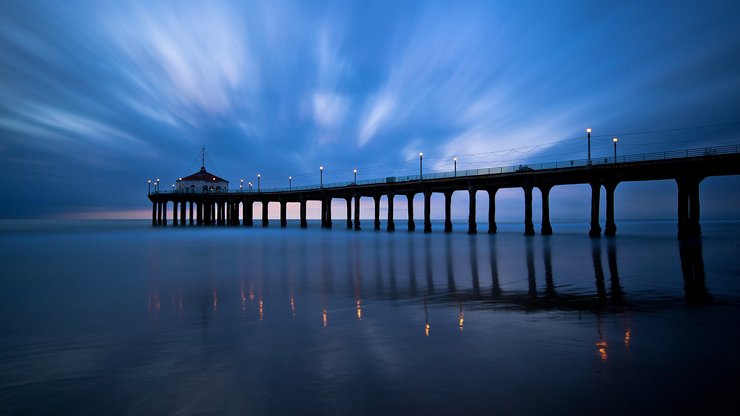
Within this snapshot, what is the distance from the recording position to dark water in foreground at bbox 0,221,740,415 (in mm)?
5977

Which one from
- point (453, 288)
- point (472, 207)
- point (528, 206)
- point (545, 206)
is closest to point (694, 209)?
point (545, 206)

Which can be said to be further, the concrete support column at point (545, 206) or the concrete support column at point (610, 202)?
the concrete support column at point (545, 206)

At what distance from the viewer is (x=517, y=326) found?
388 inches

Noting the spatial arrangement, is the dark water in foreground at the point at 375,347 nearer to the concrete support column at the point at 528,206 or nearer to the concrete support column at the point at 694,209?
the concrete support column at the point at 694,209

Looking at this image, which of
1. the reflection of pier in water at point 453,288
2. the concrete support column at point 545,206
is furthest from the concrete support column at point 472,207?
the reflection of pier in water at point 453,288

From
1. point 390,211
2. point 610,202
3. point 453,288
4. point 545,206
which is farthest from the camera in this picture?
point 390,211

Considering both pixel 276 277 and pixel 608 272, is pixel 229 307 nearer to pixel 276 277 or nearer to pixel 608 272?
pixel 276 277

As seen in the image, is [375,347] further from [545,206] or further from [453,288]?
[545,206]

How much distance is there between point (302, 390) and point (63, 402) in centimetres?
336

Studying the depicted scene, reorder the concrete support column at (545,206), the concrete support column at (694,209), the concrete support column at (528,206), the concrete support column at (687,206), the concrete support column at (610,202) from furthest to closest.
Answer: the concrete support column at (528,206) → the concrete support column at (545,206) → the concrete support column at (610,202) → the concrete support column at (694,209) → the concrete support column at (687,206)

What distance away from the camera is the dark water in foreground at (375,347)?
598 cm

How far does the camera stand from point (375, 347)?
8453mm

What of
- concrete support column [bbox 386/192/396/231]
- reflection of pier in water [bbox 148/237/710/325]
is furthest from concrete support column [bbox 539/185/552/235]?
reflection of pier in water [bbox 148/237/710/325]

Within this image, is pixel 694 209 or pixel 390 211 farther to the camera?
pixel 390 211
